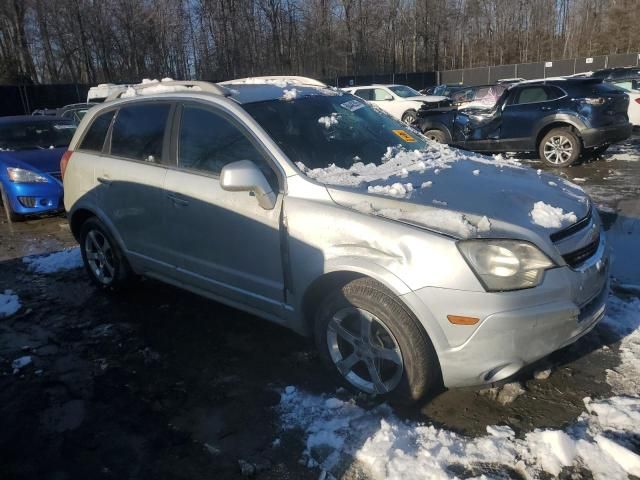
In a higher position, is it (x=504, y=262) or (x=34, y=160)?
(x=34, y=160)

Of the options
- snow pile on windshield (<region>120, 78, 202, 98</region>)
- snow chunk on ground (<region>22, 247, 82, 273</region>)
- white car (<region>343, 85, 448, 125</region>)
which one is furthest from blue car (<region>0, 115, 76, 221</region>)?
white car (<region>343, 85, 448, 125</region>)

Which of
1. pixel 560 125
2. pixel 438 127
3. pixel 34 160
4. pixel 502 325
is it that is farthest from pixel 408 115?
pixel 502 325

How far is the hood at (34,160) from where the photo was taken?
7.75m

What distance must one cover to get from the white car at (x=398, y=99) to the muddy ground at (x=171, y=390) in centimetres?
1330

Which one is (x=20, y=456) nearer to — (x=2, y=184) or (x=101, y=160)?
(x=101, y=160)

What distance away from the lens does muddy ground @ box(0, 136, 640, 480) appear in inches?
108

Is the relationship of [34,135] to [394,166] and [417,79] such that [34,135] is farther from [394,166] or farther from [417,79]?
[417,79]

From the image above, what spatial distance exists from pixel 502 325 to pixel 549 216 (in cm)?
71

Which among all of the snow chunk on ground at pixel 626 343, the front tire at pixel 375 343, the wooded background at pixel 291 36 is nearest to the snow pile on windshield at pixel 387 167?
the front tire at pixel 375 343

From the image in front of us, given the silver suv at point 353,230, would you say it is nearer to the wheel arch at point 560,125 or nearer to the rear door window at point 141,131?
the rear door window at point 141,131

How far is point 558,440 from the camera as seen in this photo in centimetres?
259

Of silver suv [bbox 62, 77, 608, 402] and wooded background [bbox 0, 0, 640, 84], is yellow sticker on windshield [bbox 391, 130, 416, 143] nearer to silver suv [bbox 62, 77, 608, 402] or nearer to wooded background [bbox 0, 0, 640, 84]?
silver suv [bbox 62, 77, 608, 402]

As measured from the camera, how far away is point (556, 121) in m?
9.87

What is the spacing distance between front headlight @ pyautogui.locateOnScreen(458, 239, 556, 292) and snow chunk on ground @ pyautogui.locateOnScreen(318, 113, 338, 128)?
1.61 m
